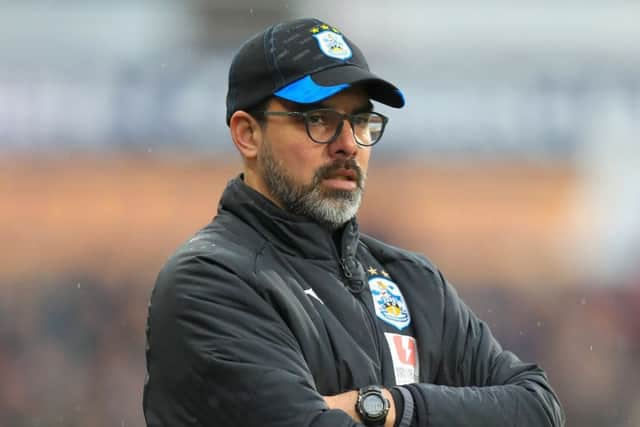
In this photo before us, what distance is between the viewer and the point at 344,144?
2.96 meters

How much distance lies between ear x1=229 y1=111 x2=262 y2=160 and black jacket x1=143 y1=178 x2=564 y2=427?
0.25ft

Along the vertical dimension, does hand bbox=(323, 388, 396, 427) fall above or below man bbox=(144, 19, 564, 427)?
below

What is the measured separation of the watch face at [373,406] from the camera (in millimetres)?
2750

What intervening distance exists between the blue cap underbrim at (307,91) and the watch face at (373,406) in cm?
69

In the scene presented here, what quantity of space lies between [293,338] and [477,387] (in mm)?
459

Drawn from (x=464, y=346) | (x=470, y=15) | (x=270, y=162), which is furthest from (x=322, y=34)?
(x=470, y=15)

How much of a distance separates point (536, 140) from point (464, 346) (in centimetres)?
1050

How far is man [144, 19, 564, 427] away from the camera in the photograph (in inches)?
108

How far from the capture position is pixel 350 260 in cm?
303

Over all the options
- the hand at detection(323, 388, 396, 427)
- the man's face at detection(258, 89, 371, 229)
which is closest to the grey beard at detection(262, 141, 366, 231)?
the man's face at detection(258, 89, 371, 229)

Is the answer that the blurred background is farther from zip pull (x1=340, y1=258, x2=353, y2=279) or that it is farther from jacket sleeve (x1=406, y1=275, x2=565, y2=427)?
zip pull (x1=340, y1=258, x2=353, y2=279)

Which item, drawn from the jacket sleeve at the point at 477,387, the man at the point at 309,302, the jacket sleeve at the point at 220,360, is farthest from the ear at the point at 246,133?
the jacket sleeve at the point at 477,387

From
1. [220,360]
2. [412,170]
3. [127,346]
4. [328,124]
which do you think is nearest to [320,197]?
[328,124]

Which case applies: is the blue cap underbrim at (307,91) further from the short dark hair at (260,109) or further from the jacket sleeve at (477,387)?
the jacket sleeve at (477,387)
